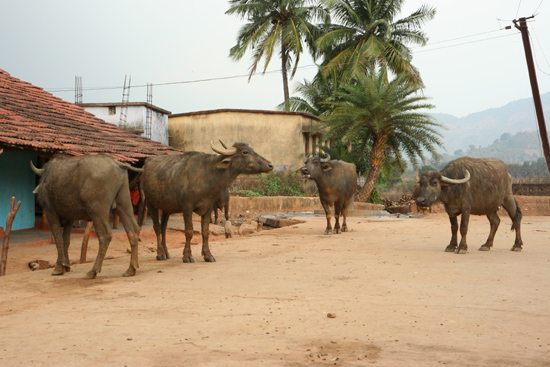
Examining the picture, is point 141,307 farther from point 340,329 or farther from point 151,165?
point 151,165

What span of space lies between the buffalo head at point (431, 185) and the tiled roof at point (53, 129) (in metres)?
7.43

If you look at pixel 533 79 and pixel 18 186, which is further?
pixel 533 79

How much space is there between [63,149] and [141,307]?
728 cm

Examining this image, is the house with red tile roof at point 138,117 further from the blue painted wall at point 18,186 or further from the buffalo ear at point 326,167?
the buffalo ear at point 326,167

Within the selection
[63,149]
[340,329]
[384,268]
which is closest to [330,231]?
[384,268]

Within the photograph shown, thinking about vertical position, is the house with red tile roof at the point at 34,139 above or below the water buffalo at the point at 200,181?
above

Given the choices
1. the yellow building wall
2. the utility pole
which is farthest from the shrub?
the utility pole

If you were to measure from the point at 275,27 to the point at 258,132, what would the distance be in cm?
919

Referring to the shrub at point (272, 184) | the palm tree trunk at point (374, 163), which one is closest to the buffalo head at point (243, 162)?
the palm tree trunk at point (374, 163)

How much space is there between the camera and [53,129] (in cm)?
1320

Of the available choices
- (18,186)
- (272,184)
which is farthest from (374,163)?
(18,186)

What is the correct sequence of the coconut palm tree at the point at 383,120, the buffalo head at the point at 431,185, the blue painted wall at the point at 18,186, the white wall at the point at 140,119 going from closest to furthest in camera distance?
1. the buffalo head at the point at 431,185
2. the blue painted wall at the point at 18,186
3. the coconut palm tree at the point at 383,120
4. the white wall at the point at 140,119

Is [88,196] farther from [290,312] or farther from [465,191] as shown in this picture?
[465,191]

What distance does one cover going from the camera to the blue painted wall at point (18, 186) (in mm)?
12625
